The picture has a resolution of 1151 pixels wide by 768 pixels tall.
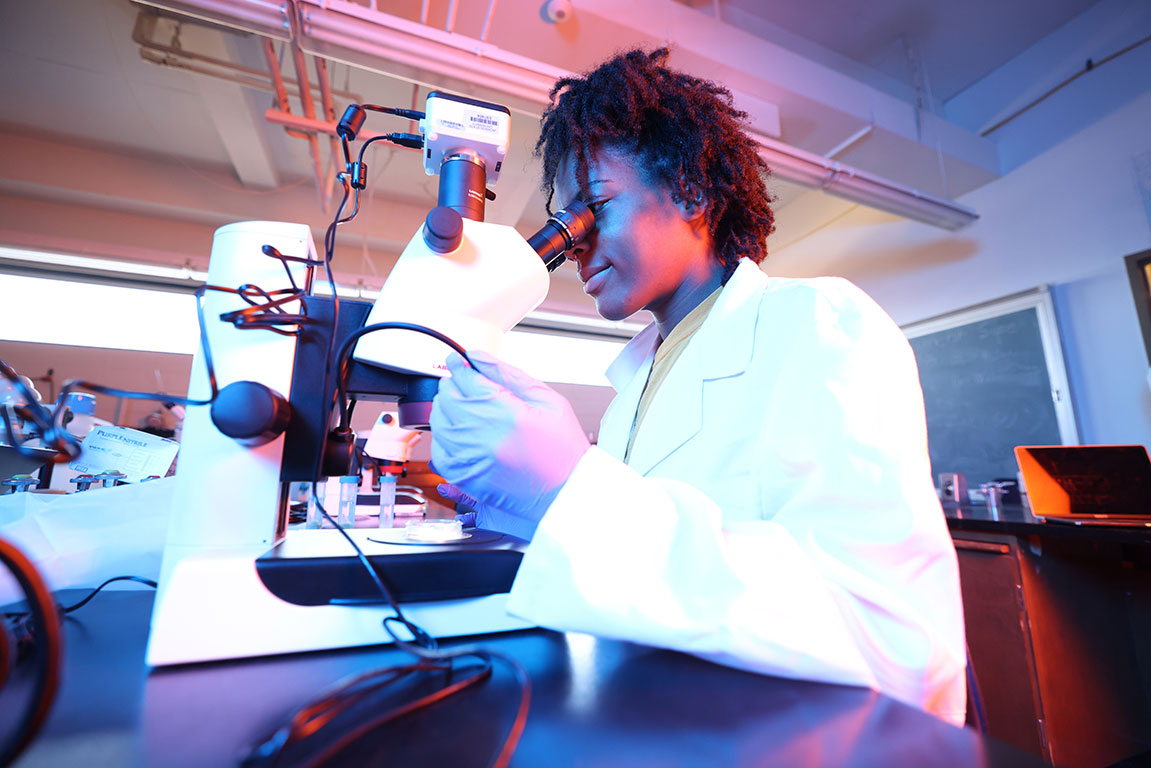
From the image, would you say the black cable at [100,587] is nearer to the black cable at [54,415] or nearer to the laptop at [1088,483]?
the black cable at [54,415]

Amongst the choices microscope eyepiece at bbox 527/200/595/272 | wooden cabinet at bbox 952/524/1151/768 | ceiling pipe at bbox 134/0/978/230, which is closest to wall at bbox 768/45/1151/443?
wooden cabinet at bbox 952/524/1151/768

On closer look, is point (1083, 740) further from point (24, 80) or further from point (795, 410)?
point (24, 80)

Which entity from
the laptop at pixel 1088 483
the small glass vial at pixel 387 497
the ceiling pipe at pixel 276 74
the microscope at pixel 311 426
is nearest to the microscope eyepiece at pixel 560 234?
the microscope at pixel 311 426

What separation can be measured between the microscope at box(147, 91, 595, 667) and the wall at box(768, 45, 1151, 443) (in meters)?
3.36

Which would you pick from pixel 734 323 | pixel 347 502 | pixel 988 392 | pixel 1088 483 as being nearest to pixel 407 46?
pixel 347 502

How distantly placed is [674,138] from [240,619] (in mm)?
1007

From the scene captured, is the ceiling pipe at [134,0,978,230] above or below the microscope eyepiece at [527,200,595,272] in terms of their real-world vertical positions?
above

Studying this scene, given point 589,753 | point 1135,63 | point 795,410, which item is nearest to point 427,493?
point 795,410

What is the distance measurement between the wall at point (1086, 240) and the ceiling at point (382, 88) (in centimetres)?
34

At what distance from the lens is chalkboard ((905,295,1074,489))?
9.41ft

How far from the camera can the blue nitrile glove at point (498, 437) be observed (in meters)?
0.54

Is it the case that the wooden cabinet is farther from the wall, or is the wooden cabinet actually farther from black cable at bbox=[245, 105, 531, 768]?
black cable at bbox=[245, 105, 531, 768]

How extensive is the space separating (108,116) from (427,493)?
9.99 feet

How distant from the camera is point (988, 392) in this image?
313cm
